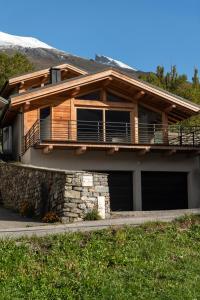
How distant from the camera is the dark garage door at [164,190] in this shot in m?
26.9

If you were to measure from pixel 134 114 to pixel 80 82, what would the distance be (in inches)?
139

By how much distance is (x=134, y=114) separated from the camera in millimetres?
27906

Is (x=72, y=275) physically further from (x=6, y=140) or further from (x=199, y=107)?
(x=6, y=140)

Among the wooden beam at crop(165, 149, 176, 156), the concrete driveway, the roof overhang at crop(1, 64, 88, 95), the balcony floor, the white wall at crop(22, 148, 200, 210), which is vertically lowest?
the concrete driveway

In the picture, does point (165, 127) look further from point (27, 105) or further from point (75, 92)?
point (27, 105)

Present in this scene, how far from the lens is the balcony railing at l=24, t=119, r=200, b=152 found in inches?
1024

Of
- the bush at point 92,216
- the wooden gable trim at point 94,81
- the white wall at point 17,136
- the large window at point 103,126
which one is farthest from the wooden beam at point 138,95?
the bush at point 92,216

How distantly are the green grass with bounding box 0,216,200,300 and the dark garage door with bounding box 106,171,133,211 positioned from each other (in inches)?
478

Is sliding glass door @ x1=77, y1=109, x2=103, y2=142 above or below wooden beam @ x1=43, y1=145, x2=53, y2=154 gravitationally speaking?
above

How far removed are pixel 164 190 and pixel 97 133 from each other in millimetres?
4546

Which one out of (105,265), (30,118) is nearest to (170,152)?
(30,118)

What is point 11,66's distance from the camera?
43.6 meters

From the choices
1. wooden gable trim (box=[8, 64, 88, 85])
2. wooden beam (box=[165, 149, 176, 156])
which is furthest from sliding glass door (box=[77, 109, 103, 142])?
wooden gable trim (box=[8, 64, 88, 85])

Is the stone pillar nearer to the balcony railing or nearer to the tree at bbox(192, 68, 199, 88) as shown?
the balcony railing
